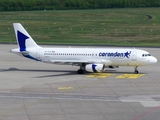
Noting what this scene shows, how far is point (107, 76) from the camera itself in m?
63.1

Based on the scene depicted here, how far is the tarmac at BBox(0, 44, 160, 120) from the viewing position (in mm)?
43250

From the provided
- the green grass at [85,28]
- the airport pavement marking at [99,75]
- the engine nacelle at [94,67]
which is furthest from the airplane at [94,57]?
the green grass at [85,28]

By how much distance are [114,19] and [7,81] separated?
101 meters

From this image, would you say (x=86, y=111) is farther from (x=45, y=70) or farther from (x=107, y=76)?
(x=45, y=70)

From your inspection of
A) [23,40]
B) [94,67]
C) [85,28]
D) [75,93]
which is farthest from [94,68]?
[85,28]

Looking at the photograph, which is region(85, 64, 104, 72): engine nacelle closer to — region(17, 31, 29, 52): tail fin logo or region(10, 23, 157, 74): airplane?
region(10, 23, 157, 74): airplane

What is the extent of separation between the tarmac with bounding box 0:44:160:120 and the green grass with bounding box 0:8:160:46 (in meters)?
38.4

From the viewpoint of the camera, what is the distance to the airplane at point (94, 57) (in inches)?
2539

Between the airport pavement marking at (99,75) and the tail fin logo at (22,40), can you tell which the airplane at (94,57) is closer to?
the tail fin logo at (22,40)

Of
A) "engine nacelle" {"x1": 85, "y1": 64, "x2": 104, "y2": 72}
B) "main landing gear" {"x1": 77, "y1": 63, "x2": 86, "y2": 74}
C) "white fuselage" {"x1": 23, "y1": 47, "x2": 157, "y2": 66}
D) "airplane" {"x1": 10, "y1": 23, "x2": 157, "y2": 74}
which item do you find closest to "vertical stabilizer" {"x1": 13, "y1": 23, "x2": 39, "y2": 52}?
"airplane" {"x1": 10, "y1": 23, "x2": 157, "y2": 74}

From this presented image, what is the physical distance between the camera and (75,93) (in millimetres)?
52188

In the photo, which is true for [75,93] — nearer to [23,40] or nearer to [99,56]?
[99,56]

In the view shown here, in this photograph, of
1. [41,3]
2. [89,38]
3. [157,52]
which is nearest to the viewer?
[157,52]

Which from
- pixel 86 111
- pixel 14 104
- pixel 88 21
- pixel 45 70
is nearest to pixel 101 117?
pixel 86 111
